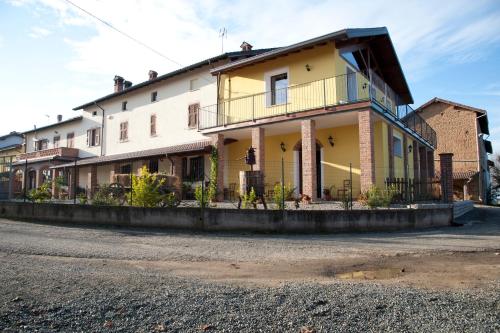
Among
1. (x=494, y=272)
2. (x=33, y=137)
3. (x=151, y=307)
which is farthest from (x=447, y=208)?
(x=33, y=137)

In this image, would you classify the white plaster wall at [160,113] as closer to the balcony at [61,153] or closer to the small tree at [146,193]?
the balcony at [61,153]

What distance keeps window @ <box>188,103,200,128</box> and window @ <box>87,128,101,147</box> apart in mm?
10013

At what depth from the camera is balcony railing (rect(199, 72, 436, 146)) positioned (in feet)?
44.5

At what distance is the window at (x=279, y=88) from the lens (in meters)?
15.4

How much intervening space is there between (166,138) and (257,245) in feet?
49.1

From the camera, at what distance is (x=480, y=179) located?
92.2 feet

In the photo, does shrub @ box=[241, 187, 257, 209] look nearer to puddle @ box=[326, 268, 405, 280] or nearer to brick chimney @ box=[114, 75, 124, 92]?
puddle @ box=[326, 268, 405, 280]

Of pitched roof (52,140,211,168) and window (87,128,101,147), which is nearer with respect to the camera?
pitched roof (52,140,211,168)

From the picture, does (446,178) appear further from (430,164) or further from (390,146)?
(430,164)

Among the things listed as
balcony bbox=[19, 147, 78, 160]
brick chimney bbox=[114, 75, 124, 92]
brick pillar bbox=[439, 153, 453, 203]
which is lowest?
brick pillar bbox=[439, 153, 453, 203]

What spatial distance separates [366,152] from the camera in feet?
39.3

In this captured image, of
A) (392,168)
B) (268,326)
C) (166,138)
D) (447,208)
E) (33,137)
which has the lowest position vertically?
(268,326)

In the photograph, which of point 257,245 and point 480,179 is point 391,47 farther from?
point 480,179

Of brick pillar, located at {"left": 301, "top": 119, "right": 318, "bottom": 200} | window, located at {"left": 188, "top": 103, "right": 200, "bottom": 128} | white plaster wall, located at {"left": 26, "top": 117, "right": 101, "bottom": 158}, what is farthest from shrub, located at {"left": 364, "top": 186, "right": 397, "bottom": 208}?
white plaster wall, located at {"left": 26, "top": 117, "right": 101, "bottom": 158}
